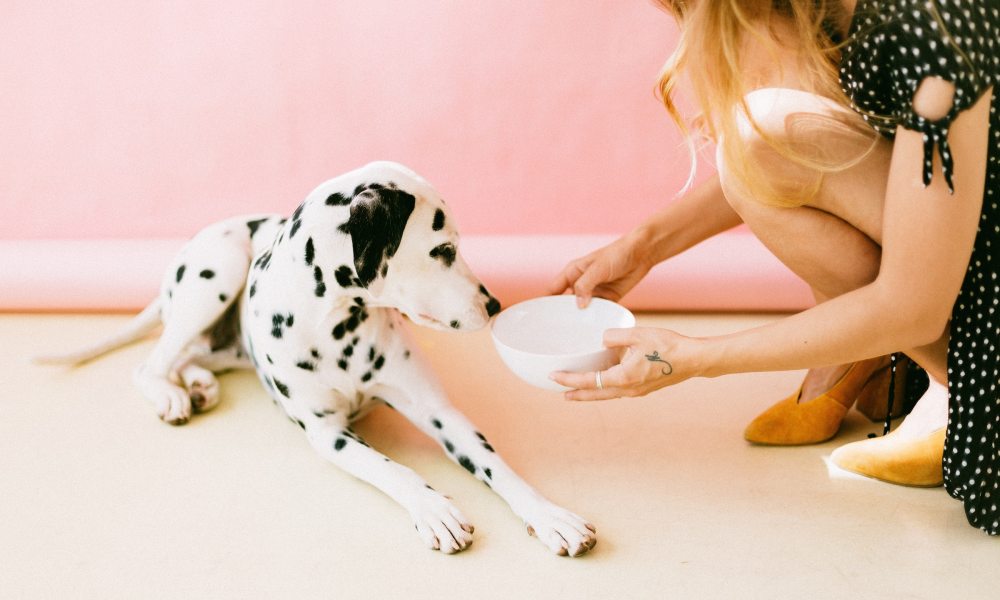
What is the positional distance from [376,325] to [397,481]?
0.37 meters

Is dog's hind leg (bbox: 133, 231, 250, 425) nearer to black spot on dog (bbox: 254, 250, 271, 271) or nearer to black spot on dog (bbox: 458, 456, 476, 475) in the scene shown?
black spot on dog (bbox: 254, 250, 271, 271)

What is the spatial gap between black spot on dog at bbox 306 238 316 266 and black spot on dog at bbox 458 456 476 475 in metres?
0.57

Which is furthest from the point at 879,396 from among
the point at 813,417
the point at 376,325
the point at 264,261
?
the point at 264,261

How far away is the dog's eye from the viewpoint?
1825 millimetres

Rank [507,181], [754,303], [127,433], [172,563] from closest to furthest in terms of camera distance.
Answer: [172,563], [127,433], [754,303], [507,181]

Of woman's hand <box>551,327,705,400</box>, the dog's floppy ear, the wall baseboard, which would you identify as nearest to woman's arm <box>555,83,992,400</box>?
woman's hand <box>551,327,705,400</box>

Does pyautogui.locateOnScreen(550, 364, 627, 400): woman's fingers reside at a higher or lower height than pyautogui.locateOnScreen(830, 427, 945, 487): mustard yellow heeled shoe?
higher

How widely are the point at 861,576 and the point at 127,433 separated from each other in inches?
72.0

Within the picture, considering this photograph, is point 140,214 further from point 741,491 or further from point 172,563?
point 741,491

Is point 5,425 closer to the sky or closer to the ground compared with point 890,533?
closer to the ground

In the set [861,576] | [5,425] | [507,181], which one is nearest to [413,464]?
[861,576]

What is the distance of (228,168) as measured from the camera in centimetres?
323

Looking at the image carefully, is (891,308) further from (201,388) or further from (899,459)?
(201,388)

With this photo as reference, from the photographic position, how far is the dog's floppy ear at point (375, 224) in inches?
67.9
